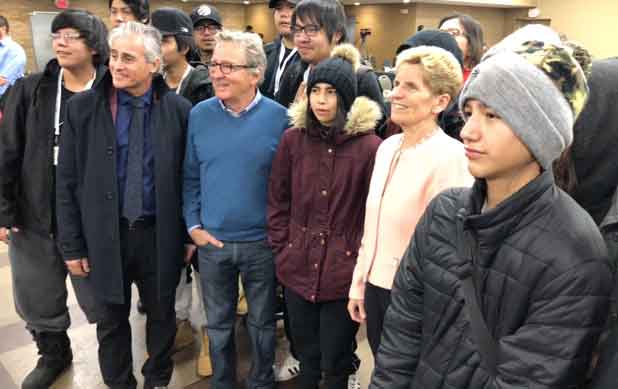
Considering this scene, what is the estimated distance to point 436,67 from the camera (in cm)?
150

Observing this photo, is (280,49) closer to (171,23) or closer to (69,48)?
(171,23)

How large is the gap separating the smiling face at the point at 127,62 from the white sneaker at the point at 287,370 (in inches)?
61.9

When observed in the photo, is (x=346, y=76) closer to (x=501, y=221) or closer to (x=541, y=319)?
(x=501, y=221)

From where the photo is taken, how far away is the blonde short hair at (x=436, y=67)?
1.50 m

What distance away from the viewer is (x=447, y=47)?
6.59 feet

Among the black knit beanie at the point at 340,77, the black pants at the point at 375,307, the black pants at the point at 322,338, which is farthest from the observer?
the black pants at the point at 322,338

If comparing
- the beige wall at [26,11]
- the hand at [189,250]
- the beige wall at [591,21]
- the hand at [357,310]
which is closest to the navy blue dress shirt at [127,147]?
the hand at [189,250]

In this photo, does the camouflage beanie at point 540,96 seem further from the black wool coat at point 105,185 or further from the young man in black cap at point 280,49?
the young man in black cap at point 280,49

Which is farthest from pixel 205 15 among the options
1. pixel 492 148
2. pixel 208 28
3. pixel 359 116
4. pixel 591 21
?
pixel 591 21

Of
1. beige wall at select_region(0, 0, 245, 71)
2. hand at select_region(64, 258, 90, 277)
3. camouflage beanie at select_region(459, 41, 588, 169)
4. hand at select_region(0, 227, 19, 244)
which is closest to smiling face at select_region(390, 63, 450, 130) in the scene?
camouflage beanie at select_region(459, 41, 588, 169)

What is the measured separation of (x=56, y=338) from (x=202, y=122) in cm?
140

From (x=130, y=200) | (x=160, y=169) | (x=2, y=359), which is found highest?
(x=160, y=169)

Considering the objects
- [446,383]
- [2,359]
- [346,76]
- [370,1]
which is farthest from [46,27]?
[446,383]

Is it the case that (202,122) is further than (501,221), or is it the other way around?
(202,122)
